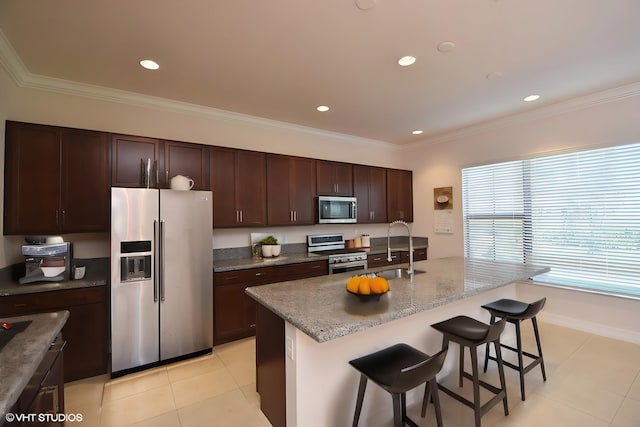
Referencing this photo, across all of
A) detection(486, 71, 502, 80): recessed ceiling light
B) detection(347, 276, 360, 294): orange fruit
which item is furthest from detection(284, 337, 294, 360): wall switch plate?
detection(486, 71, 502, 80): recessed ceiling light

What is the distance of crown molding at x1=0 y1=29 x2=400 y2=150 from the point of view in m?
2.44

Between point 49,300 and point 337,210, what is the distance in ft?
11.2

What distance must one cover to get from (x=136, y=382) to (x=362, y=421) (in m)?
2.06

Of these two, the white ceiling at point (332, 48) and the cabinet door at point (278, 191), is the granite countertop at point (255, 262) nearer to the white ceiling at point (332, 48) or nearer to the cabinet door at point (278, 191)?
the cabinet door at point (278, 191)

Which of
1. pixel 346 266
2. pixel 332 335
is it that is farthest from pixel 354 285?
pixel 346 266

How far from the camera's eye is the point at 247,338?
10.9 feet

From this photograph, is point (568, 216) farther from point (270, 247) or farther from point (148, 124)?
point (148, 124)

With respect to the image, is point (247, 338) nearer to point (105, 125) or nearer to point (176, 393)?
point (176, 393)

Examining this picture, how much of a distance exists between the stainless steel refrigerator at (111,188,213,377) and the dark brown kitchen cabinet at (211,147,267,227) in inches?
14.8

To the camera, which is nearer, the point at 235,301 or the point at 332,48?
the point at 332,48

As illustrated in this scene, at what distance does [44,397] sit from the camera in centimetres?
128

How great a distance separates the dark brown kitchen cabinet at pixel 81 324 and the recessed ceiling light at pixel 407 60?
11.4 ft

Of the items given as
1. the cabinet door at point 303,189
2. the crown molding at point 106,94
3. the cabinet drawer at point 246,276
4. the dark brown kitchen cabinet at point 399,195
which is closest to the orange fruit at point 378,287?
the cabinet drawer at point 246,276

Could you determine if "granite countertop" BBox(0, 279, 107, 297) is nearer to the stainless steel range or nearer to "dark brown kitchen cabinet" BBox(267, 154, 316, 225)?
"dark brown kitchen cabinet" BBox(267, 154, 316, 225)
